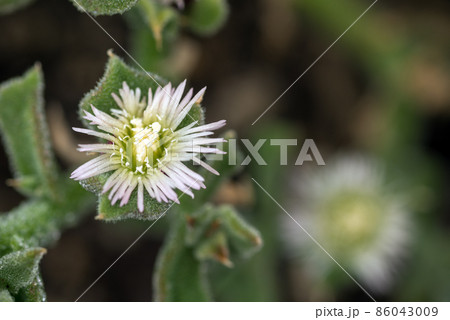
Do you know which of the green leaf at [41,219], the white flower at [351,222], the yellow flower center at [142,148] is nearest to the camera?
the yellow flower center at [142,148]

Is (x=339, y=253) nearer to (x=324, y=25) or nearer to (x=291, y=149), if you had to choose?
(x=291, y=149)

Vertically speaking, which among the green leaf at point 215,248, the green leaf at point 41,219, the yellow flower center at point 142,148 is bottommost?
the green leaf at point 215,248

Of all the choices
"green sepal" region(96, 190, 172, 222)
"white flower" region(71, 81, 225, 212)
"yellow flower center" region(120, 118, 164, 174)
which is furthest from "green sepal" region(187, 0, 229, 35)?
"green sepal" region(96, 190, 172, 222)

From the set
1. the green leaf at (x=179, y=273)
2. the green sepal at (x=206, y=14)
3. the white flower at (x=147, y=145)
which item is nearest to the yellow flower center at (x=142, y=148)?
the white flower at (x=147, y=145)

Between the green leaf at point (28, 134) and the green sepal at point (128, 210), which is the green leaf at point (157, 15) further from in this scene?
the green sepal at point (128, 210)

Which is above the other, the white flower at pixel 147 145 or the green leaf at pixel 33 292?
the white flower at pixel 147 145

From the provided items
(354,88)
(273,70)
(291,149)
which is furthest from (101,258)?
(354,88)

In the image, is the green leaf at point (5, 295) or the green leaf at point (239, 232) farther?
the green leaf at point (239, 232)

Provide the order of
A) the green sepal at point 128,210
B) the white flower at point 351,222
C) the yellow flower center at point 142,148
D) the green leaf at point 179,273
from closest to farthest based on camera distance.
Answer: the green sepal at point 128,210, the yellow flower center at point 142,148, the green leaf at point 179,273, the white flower at point 351,222
